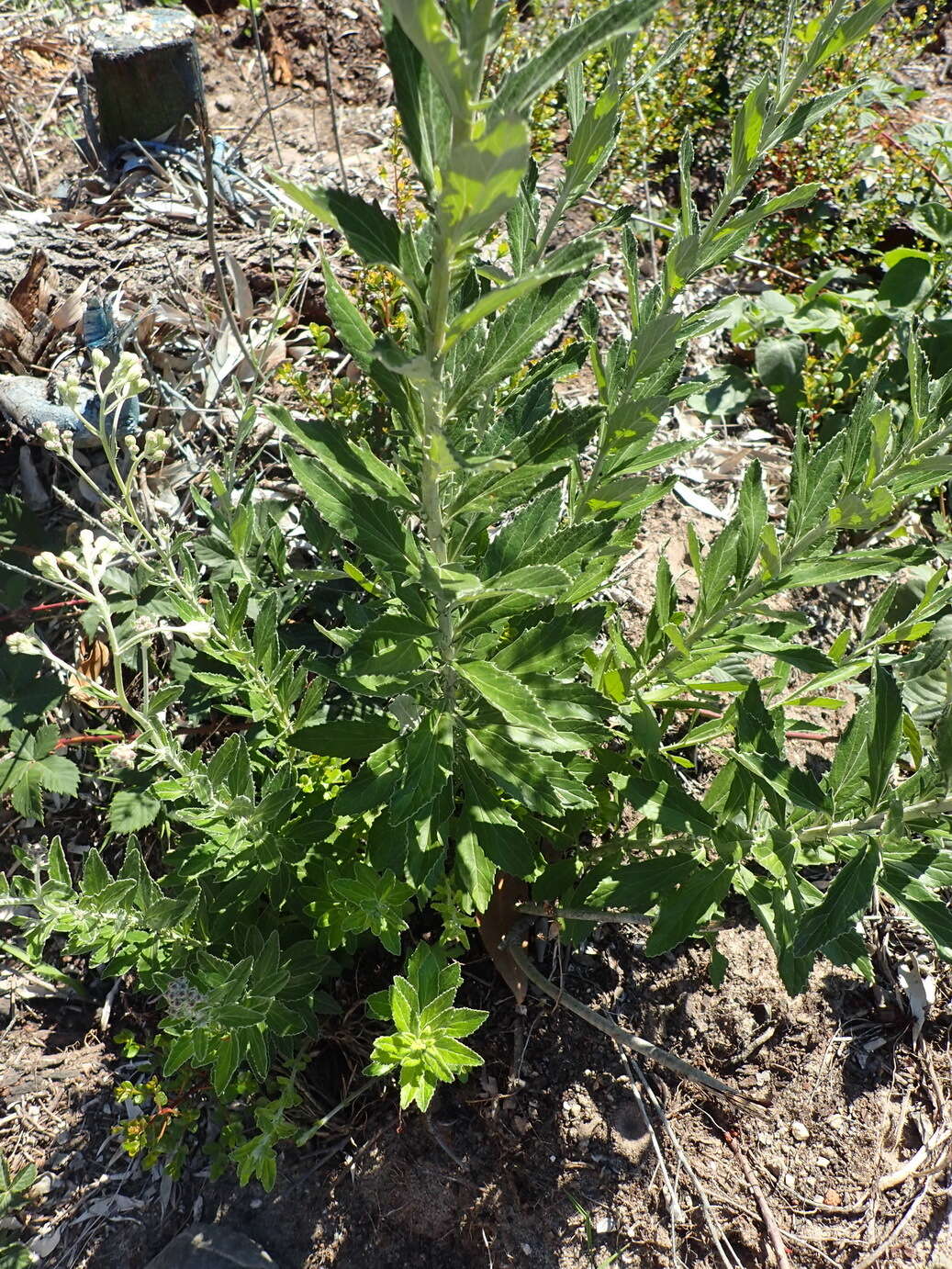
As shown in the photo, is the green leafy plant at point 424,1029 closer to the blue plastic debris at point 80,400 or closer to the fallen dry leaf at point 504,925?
the fallen dry leaf at point 504,925

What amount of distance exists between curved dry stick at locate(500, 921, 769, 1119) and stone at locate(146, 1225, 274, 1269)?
1.08 m

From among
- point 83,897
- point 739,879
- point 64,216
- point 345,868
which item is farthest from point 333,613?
point 64,216

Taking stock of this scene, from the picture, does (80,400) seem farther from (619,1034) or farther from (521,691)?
(619,1034)

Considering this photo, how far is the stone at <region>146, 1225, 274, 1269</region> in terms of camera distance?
2463mm

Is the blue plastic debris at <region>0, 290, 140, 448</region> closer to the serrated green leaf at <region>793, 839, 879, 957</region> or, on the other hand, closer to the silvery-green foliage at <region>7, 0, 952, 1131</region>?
the silvery-green foliage at <region>7, 0, 952, 1131</region>

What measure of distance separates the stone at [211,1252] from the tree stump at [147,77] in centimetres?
417

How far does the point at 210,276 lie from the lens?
384 cm

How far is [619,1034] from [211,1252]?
1.29 metres

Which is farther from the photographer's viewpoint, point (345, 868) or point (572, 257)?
point (345, 868)

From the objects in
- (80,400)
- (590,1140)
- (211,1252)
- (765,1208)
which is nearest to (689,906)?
(590,1140)

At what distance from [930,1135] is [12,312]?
4281mm

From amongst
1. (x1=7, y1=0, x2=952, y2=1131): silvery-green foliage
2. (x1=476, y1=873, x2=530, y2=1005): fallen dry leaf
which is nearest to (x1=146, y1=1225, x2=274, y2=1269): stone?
(x1=7, y1=0, x2=952, y2=1131): silvery-green foliage

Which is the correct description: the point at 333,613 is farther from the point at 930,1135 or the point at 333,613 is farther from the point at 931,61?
the point at 931,61

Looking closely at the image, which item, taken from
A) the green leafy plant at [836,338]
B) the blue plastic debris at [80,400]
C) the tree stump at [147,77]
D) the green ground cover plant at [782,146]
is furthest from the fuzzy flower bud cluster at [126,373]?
the green ground cover plant at [782,146]
